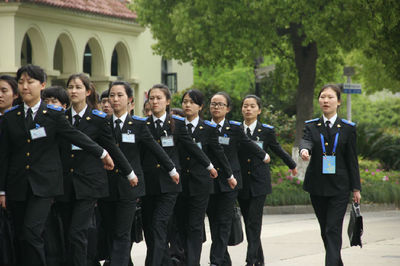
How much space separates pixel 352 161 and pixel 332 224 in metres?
0.67

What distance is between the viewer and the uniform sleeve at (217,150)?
1040cm

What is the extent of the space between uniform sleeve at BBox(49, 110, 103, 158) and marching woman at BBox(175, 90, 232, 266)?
2119 mm

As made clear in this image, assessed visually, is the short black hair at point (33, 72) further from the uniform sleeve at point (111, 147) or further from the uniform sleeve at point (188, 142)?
the uniform sleeve at point (188, 142)

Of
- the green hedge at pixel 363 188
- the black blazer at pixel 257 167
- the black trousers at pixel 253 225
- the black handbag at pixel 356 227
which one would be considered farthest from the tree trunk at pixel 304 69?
the black handbag at pixel 356 227

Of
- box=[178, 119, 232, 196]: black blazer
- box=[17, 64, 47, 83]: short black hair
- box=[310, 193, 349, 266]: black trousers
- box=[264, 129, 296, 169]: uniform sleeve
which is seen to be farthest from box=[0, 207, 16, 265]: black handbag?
box=[264, 129, 296, 169]: uniform sleeve

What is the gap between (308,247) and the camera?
1285 cm

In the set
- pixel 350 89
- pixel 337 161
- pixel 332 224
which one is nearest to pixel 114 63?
pixel 350 89

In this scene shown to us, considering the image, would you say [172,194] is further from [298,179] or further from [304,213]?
[298,179]

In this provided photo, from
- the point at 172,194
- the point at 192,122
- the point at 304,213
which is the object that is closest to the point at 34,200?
the point at 172,194

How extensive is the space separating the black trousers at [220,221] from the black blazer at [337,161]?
1.24m

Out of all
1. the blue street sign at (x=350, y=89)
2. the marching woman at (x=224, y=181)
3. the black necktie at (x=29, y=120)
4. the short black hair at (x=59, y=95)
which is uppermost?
the blue street sign at (x=350, y=89)

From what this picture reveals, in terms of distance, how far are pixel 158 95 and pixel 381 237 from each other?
18.8ft

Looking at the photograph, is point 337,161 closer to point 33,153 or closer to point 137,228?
point 137,228

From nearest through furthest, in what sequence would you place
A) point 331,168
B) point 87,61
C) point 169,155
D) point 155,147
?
point 155,147 → point 331,168 → point 169,155 → point 87,61
